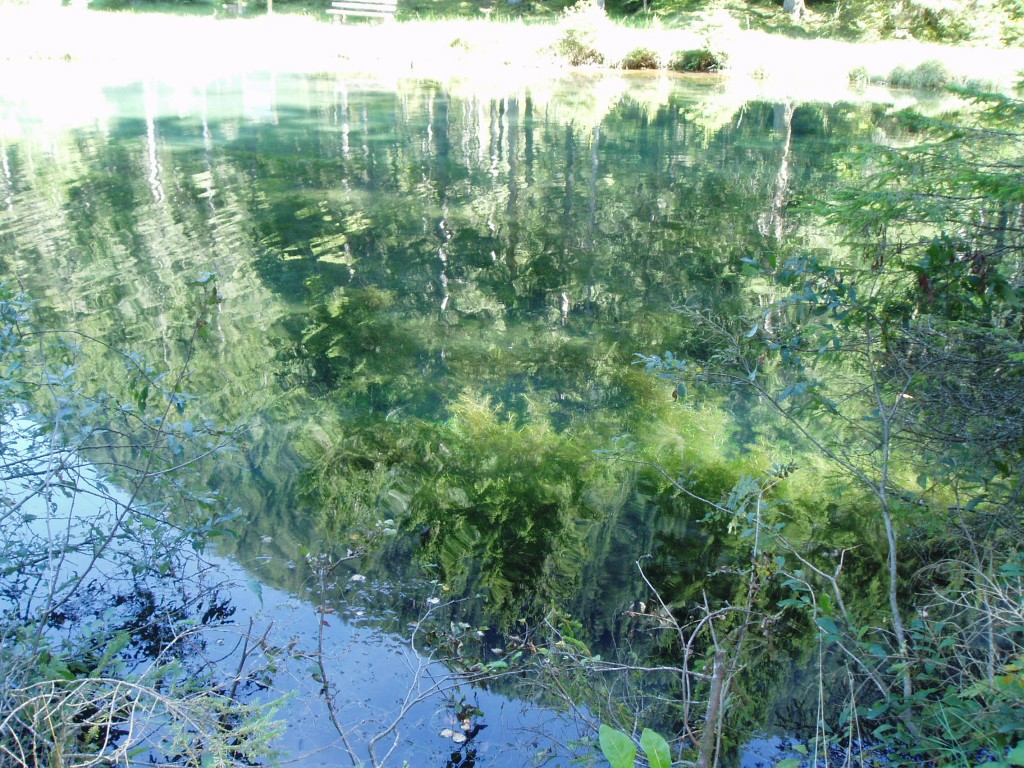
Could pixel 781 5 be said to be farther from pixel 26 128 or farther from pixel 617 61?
pixel 26 128

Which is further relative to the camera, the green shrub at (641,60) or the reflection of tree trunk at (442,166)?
the green shrub at (641,60)

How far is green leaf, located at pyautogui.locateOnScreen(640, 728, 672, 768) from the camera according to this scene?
1545 millimetres

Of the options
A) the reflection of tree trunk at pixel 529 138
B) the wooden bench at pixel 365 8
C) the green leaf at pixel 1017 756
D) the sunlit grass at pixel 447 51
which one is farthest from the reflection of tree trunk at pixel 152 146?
the wooden bench at pixel 365 8

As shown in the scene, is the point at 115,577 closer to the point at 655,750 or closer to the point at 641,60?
the point at 655,750

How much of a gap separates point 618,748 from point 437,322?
19.3 feet

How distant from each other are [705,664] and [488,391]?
10.9 feet

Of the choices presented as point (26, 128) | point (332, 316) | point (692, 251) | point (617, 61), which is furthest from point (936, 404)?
point (617, 61)

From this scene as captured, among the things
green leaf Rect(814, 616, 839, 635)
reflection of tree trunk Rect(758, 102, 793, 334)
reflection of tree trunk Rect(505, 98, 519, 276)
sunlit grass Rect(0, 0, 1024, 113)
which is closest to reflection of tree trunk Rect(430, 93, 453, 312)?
reflection of tree trunk Rect(505, 98, 519, 276)

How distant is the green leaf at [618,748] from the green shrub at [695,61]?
27.2 m

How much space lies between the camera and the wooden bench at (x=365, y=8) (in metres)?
31.9

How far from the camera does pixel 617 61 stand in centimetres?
2638

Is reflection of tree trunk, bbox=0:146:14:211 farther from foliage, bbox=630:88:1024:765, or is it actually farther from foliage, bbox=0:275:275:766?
foliage, bbox=630:88:1024:765

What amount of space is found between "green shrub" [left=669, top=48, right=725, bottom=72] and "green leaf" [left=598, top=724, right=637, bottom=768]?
27.2 meters

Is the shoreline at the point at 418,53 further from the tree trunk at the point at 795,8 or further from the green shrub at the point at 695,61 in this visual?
the tree trunk at the point at 795,8
